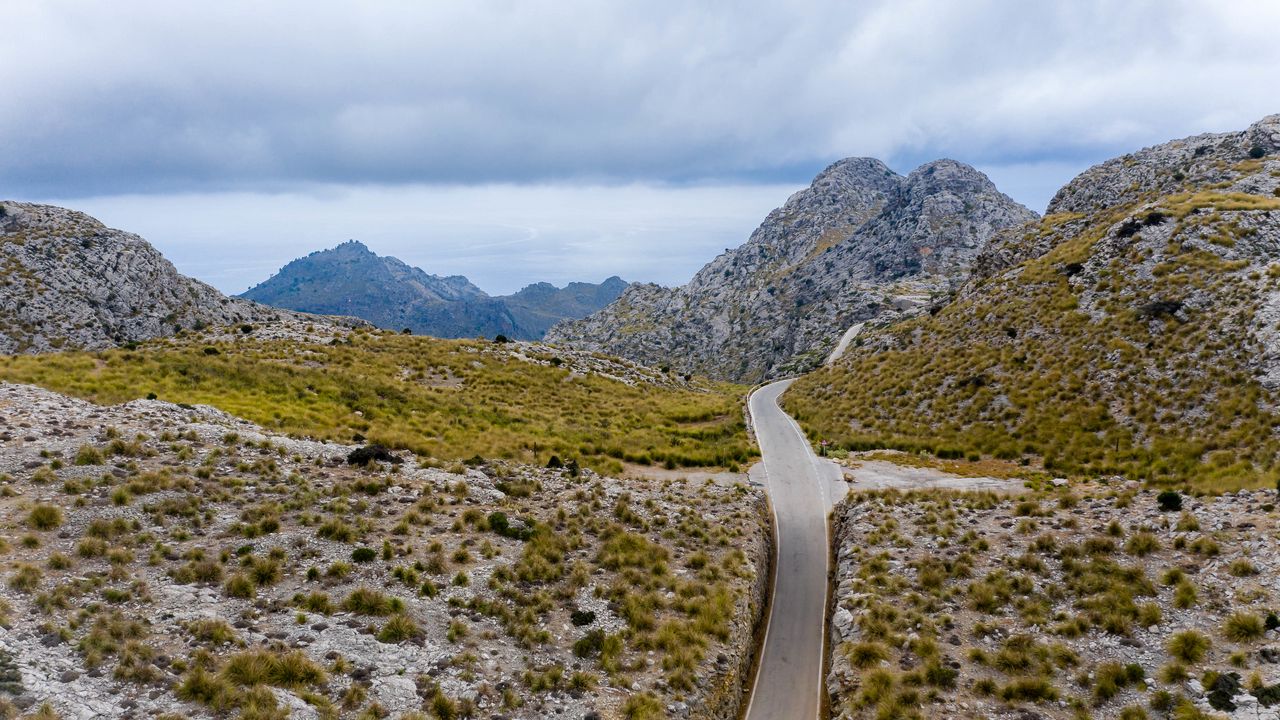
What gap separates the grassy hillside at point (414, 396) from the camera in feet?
117

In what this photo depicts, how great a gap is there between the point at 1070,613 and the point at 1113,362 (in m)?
31.2

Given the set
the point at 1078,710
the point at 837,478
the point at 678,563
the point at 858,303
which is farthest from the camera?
the point at 858,303

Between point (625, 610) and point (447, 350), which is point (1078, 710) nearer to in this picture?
point (625, 610)

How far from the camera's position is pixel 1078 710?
15.1 m

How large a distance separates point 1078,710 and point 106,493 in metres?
32.6

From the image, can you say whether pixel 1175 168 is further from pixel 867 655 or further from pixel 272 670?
pixel 272 670

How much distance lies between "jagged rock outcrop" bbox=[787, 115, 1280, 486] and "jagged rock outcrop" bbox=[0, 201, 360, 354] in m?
87.5

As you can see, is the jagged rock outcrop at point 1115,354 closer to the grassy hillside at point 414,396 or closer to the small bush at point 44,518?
the grassy hillside at point 414,396

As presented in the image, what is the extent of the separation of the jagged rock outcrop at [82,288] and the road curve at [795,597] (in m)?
80.6

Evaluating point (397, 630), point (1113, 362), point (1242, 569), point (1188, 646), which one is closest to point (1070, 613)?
point (1188, 646)

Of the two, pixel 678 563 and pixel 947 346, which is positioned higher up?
pixel 947 346

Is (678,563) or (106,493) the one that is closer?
(106,493)

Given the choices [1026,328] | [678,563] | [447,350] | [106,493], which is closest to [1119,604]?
[678,563]

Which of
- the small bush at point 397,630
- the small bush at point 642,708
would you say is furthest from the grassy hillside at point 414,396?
the small bush at point 642,708
